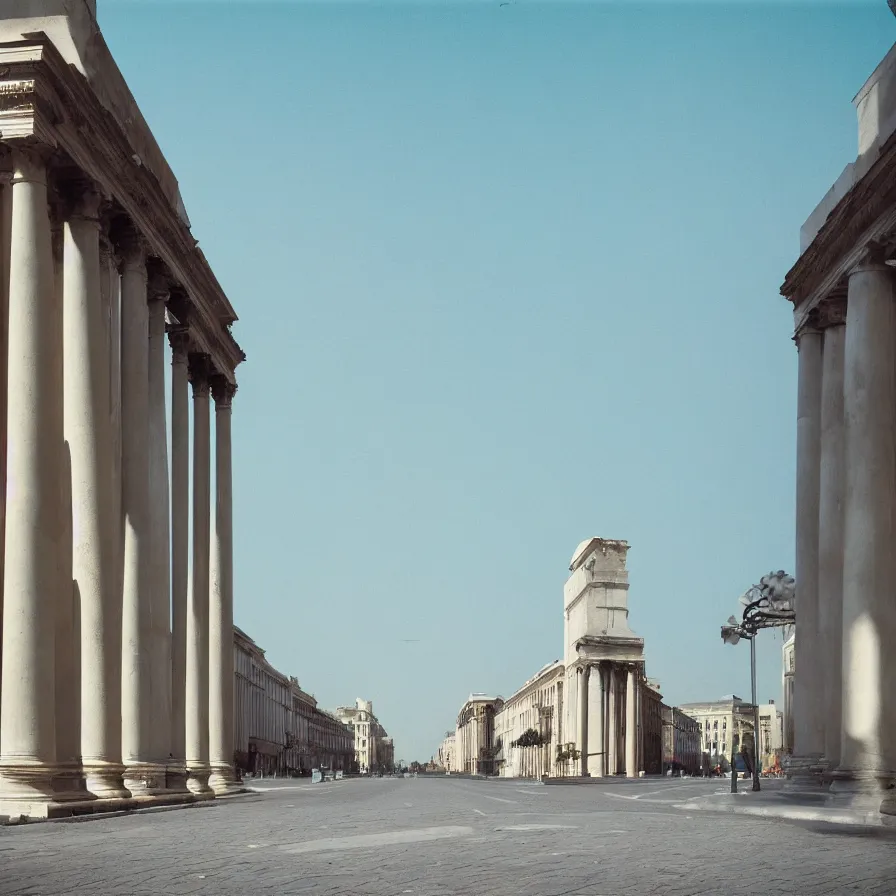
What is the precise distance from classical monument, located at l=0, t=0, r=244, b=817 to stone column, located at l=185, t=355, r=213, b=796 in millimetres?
1953

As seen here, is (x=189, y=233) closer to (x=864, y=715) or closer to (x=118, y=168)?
(x=118, y=168)

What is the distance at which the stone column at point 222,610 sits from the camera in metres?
44.6

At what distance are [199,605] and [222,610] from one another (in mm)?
2523

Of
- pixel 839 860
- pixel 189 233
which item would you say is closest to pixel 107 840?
pixel 839 860

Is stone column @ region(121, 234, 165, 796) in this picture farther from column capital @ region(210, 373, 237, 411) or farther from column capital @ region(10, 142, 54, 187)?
column capital @ region(210, 373, 237, 411)

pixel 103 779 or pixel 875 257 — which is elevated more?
pixel 875 257

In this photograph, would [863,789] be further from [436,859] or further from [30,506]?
[30,506]

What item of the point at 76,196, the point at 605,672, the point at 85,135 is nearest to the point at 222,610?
the point at 76,196

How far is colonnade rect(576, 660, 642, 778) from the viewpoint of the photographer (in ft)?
428

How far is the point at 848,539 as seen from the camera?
3077 cm

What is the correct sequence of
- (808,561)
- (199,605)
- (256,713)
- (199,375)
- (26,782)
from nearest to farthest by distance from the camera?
(26,782), (808,561), (199,605), (199,375), (256,713)

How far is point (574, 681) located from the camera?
13738 centimetres

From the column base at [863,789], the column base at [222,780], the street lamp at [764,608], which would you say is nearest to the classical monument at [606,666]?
the street lamp at [764,608]

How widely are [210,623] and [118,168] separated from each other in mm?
18412
